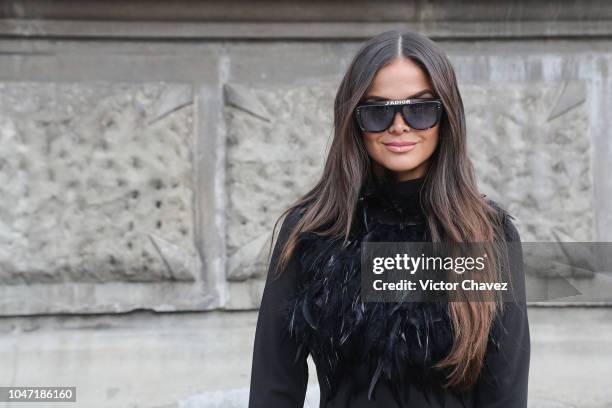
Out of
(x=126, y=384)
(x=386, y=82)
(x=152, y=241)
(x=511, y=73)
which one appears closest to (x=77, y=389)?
(x=126, y=384)

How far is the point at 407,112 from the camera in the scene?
1495 mm

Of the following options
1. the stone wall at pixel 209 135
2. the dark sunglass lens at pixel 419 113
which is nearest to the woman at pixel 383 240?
the dark sunglass lens at pixel 419 113

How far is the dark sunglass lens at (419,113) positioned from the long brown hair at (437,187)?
3cm

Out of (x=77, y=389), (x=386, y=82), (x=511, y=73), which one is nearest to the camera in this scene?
(x=386, y=82)

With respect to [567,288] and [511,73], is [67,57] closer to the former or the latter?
[511,73]

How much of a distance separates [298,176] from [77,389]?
4.84 feet

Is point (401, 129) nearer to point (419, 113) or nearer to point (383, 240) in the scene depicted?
point (419, 113)

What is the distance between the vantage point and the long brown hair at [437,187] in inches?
57.3

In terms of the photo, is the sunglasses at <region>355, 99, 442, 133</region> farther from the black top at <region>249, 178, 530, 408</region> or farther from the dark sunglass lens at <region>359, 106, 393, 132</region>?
the black top at <region>249, 178, 530, 408</region>

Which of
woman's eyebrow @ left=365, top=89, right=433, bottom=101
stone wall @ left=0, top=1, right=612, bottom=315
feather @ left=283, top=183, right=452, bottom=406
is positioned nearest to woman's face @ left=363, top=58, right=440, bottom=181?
woman's eyebrow @ left=365, top=89, right=433, bottom=101

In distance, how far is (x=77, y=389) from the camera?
3230mm

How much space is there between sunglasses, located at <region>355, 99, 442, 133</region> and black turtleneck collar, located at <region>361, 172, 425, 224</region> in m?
0.15

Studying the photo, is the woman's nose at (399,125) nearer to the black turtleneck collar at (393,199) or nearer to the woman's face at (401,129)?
the woman's face at (401,129)

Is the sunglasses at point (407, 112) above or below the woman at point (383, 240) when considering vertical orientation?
above
